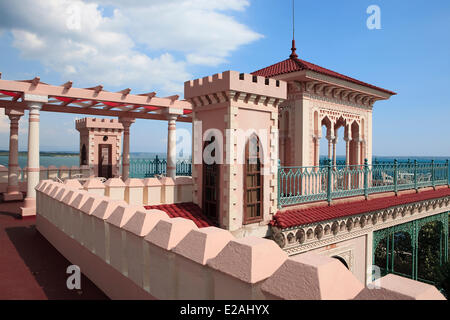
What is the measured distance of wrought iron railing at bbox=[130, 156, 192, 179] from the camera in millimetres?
17141

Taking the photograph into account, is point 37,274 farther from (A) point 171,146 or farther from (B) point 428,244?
(B) point 428,244

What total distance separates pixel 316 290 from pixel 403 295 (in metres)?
0.45

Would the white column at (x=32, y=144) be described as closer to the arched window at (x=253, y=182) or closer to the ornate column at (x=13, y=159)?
the ornate column at (x=13, y=159)

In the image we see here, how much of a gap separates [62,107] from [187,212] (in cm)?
995

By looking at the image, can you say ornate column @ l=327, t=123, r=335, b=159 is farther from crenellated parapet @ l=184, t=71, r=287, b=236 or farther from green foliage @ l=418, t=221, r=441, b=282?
green foliage @ l=418, t=221, r=441, b=282

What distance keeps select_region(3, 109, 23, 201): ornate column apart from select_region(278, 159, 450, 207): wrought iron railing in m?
12.0

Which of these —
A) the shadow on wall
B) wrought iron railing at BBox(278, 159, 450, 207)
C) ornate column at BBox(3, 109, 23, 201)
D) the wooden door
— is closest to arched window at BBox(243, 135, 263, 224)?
wrought iron railing at BBox(278, 159, 450, 207)

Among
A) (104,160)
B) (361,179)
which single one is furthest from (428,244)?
(104,160)

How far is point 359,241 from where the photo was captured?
10055 millimetres

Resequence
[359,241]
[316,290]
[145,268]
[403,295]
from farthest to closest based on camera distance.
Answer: [359,241]
[145,268]
[316,290]
[403,295]
